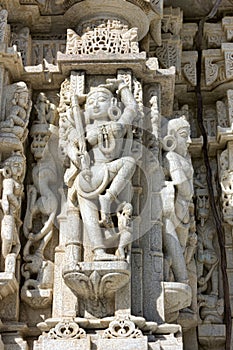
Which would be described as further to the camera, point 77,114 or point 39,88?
point 39,88

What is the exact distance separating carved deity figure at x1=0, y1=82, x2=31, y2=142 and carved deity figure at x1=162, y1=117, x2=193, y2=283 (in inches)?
53.1

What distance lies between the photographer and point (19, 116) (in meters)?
7.40

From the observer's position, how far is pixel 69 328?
638 centimetres

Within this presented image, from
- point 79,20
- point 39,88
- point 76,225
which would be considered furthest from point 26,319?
point 79,20

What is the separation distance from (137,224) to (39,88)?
1.85 metres

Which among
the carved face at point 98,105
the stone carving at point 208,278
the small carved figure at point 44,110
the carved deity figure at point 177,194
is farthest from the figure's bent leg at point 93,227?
the stone carving at point 208,278

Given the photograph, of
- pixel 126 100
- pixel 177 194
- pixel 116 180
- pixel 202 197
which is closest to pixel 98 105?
pixel 126 100

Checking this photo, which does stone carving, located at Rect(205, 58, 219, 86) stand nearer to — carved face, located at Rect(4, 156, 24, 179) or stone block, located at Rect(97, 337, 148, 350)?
carved face, located at Rect(4, 156, 24, 179)

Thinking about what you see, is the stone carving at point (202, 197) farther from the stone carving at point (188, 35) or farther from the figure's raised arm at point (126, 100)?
the stone carving at point (188, 35)

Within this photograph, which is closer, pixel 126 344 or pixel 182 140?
pixel 126 344

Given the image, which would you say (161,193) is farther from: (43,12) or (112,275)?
(43,12)

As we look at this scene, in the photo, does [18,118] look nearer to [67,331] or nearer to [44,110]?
[44,110]

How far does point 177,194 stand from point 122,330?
1547 millimetres

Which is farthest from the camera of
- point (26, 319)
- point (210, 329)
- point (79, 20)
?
point (79, 20)
